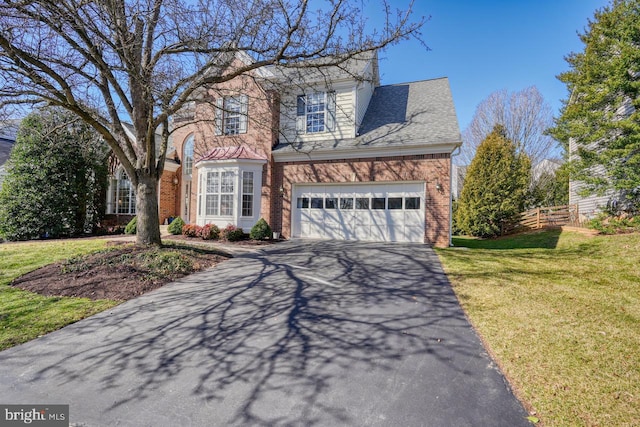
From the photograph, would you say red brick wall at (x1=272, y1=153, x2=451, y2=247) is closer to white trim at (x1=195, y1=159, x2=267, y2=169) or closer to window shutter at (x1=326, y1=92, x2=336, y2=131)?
white trim at (x1=195, y1=159, x2=267, y2=169)

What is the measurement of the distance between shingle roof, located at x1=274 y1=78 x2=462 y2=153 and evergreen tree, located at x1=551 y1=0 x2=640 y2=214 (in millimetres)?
4165

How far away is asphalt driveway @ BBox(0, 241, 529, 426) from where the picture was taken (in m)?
2.59

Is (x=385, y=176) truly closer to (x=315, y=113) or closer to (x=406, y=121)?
(x=406, y=121)

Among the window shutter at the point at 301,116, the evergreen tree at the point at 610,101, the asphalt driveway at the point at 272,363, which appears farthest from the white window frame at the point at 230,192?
the evergreen tree at the point at 610,101

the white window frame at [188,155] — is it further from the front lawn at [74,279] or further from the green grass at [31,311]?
the green grass at [31,311]

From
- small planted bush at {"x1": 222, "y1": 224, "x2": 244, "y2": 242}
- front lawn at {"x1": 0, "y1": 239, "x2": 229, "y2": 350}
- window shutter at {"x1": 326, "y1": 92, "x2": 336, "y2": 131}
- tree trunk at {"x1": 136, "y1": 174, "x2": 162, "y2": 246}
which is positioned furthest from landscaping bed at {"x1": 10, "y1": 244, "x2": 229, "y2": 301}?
window shutter at {"x1": 326, "y1": 92, "x2": 336, "y2": 131}

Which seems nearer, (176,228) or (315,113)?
(315,113)

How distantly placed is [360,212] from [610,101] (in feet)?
29.9

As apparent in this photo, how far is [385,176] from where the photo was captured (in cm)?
1170

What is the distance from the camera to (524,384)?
2801mm

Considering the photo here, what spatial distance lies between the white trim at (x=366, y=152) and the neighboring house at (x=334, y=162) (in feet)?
0.12

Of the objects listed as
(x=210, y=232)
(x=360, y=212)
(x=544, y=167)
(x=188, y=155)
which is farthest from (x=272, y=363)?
(x=544, y=167)

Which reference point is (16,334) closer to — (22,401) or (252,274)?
(22,401)

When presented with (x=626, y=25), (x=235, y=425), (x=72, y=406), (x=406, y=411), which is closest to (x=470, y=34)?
(x=626, y=25)
